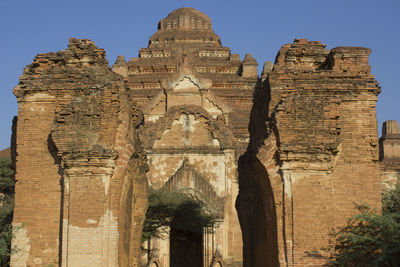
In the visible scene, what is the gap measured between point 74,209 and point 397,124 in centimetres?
2110

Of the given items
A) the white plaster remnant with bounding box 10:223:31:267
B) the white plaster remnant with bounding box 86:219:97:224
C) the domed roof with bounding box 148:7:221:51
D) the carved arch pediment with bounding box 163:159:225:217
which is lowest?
the white plaster remnant with bounding box 10:223:31:267

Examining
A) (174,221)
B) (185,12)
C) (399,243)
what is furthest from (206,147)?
(185,12)

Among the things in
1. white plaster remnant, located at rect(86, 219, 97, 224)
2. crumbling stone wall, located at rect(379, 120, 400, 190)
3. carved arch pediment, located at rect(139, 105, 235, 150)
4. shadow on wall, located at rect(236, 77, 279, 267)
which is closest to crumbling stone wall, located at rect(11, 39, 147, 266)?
white plaster remnant, located at rect(86, 219, 97, 224)

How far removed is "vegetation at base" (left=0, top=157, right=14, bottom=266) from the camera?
32.4 feet

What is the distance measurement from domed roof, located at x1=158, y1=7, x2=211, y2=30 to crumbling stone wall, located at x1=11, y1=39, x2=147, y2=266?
85.0ft

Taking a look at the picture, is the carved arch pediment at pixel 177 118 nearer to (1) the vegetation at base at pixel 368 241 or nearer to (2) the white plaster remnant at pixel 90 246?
(1) the vegetation at base at pixel 368 241

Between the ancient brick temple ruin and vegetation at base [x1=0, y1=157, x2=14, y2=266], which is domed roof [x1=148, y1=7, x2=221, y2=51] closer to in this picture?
vegetation at base [x1=0, y1=157, x2=14, y2=266]

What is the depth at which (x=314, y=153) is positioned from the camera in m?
9.61

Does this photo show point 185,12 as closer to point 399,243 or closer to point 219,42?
point 219,42

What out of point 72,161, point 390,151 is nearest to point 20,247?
point 72,161

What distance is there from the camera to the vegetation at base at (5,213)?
9878mm

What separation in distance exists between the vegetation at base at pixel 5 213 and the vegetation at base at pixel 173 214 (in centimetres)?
443

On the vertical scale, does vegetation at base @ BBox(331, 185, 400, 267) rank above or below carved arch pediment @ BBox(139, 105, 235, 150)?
below

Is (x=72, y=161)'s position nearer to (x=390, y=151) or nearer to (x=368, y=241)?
(x=368, y=241)
